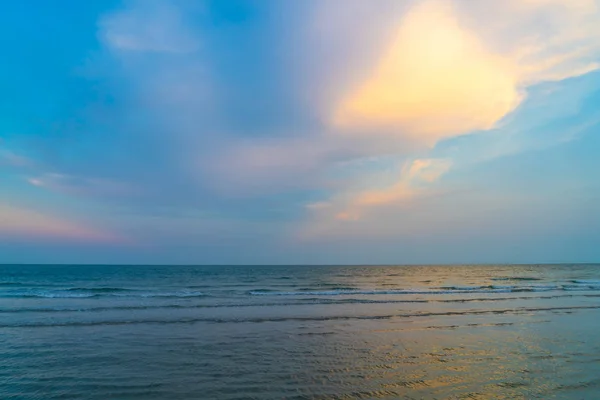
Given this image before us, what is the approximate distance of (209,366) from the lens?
35.0 ft

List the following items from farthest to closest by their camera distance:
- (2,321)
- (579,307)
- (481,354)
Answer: (579,307), (2,321), (481,354)

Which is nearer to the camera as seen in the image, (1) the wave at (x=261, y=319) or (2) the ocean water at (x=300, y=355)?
(2) the ocean water at (x=300, y=355)

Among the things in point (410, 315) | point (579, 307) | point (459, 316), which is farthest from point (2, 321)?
point (579, 307)

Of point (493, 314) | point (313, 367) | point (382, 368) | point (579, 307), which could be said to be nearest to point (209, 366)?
point (313, 367)

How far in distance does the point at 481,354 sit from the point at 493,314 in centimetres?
1021

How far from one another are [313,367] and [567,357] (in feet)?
26.8

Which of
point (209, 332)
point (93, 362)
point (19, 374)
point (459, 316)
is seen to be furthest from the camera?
point (459, 316)

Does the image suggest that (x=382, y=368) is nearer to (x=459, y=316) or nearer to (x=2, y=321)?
(x=459, y=316)

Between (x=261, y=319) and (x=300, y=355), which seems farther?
(x=261, y=319)

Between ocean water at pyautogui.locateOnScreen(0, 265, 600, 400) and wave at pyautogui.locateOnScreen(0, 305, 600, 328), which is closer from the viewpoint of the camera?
ocean water at pyautogui.locateOnScreen(0, 265, 600, 400)

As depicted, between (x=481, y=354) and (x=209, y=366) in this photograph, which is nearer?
(x=209, y=366)

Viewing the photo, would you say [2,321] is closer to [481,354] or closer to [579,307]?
[481,354]

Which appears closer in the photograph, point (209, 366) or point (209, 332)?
point (209, 366)

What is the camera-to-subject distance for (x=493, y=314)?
67.7 feet
